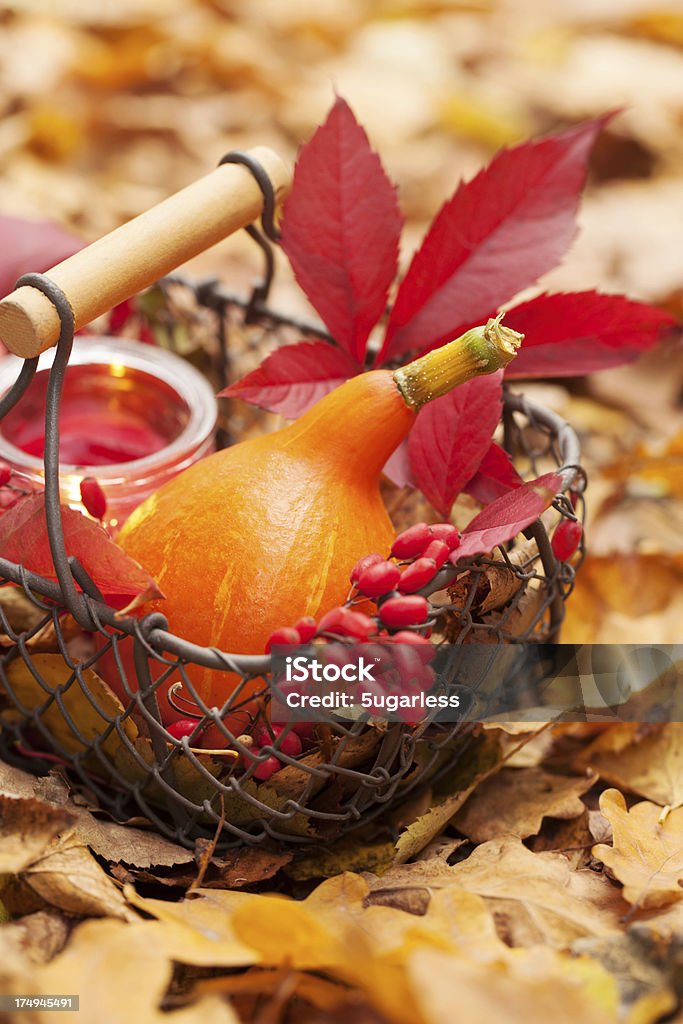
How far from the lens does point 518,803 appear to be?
0.89m

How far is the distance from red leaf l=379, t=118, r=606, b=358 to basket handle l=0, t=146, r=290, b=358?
0.51 ft

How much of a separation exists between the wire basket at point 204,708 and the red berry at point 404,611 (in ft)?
0.17

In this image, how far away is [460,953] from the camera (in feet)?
2.11

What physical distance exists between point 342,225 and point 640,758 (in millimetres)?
541

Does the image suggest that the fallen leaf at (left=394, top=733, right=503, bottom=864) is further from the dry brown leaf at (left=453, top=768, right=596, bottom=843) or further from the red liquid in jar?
the red liquid in jar

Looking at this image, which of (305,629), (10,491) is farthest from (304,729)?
(10,491)

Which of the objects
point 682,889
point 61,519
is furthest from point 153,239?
point 682,889

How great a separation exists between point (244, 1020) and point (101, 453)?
21.6 inches

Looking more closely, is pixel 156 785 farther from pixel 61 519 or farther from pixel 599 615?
pixel 599 615

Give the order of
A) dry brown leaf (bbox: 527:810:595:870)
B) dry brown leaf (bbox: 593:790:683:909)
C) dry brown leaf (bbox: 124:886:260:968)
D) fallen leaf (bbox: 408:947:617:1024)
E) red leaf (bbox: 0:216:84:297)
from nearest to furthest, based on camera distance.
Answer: fallen leaf (bbox: 408:947:617:1024), dry brown leaf (bbox: 124:886:260:968), dry brown leaf (bbox: 593:790:683:909), dry brown leaf (bbox: 527:810:595:870), red leaf (bbox: 0:216:84:297)

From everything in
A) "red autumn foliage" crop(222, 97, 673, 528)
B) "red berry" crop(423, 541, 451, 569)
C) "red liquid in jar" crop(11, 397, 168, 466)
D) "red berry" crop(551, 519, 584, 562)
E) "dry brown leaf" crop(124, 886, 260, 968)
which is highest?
"red autumn foliage" crop(222, 97, 673, 528)

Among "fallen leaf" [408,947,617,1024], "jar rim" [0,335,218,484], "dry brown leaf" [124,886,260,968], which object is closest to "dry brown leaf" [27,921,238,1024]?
"dry brown leaf" [124,886,260,968]

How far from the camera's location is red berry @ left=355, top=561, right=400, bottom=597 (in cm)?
69
